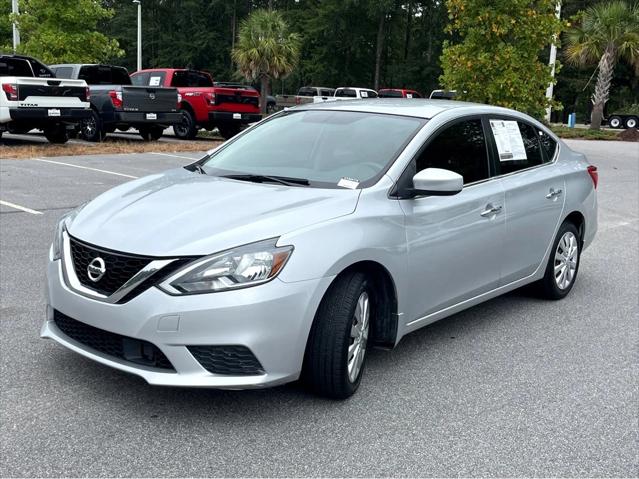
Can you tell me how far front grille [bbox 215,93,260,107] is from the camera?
2100cm

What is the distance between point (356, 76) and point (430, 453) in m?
Result: 58.4

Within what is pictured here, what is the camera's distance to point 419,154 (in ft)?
14.9

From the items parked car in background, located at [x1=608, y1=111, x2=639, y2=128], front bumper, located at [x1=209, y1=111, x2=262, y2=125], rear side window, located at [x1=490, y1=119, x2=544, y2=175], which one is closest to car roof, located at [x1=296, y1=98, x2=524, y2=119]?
rear side window, located at [x1=490, y1=119, x2=544, y2=175]

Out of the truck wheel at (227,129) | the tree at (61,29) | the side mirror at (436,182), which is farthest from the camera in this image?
the tree at (61,29)

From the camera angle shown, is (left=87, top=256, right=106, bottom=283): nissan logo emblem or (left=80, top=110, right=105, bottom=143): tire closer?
(left=87, top=256, right=106, bottom=283): nissan logo emblem

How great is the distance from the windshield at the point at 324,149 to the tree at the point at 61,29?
2265 cm

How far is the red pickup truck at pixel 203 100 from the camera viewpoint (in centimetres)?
2095

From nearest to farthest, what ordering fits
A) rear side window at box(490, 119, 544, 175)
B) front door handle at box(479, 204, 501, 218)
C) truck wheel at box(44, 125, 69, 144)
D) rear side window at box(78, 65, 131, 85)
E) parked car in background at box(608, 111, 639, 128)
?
front door handle at box(479, 204, 501, 218), rear side window at box(490, 119, 544, 175), truck wheel at box(44, 125, 69, 144), rear side window at box(78, 65, 131, 85), parked car in background at box(608, 111, 639, 128)

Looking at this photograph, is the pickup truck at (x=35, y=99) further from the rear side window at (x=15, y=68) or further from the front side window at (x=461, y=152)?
the front side window at (x=461, y=152)

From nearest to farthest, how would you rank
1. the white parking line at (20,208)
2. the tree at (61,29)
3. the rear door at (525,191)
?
the rear door at (525,191) → the white parking line at (20,208) → the tree at (61,29)

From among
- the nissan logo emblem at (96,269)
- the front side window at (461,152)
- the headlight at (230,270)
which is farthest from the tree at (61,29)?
the headlight at (230,270)

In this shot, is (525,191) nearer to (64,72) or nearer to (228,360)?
(228,360)

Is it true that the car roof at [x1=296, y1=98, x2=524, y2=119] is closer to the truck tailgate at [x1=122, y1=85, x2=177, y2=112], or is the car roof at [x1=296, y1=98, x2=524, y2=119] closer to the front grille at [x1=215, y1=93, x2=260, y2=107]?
the truck tailgate at [x1=122, y1=85, x2=177, y2=112]

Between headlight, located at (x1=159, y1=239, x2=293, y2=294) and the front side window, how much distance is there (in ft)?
4.42
